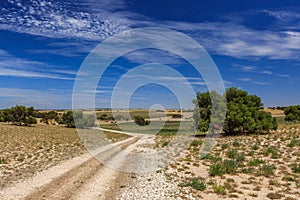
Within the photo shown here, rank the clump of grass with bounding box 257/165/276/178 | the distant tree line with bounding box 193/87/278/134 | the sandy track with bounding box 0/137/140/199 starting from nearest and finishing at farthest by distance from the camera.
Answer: the sandy track with bounding box 0/137/140/199 < the clump of grass with bounding box 257/165/276/178 < the distant tree line with bounding box 193/87/278/134

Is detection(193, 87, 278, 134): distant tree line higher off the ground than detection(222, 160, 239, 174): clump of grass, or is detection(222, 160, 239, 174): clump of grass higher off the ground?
detection(193, 87, 278, 134): distant tree line

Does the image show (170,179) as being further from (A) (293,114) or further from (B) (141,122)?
(B) (141,122)

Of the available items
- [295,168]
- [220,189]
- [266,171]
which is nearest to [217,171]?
[266,171]

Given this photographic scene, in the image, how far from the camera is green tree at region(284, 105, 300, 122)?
8531 cm

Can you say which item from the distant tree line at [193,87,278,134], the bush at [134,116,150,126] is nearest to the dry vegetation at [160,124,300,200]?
the distant tree line at [193,87,278,134]

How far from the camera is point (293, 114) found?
292 feet

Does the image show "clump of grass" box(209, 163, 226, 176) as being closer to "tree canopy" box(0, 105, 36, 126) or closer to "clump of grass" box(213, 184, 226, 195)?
"clump of grass" box(213, 184, 226, 195)

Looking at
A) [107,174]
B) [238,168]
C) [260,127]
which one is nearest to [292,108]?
[260,127]

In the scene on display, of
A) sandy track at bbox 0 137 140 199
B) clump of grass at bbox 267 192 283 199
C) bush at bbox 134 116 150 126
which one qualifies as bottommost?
sandy track at bbox 0 137 140 199

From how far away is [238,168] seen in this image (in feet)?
72.5

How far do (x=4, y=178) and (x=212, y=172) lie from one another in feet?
46.9

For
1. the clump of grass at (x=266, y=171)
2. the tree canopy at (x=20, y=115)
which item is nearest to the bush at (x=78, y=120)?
the tree canopy at (x=20, y=115)

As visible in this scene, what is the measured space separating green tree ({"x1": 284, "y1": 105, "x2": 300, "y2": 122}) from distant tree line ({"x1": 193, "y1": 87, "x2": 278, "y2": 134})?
1647 inches

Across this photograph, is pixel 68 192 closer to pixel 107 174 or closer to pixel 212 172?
pixel 107 174
